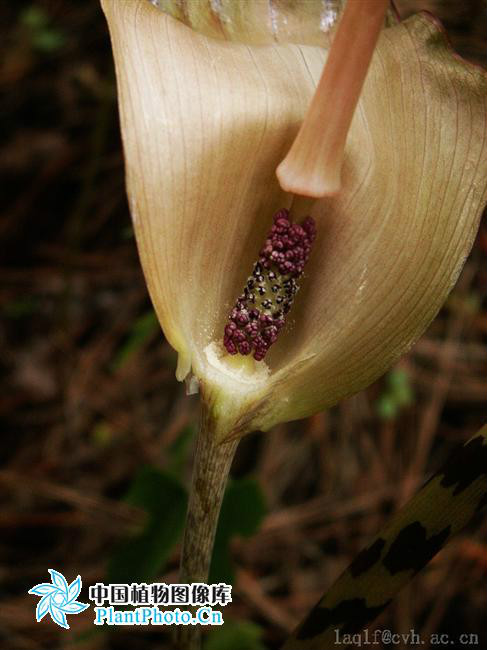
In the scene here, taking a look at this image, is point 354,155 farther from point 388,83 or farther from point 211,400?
point 211,400

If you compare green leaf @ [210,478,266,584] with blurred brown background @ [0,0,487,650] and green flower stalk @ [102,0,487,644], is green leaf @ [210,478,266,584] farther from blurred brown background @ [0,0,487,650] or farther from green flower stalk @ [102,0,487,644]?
green flower stalk @ [102,0,487,644]

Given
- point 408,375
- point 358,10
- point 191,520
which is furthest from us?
point 408,375

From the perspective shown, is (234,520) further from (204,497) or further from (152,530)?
(204,497)

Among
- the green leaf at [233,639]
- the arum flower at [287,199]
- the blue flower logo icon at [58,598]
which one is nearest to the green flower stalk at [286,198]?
the arum flower at [287,199]

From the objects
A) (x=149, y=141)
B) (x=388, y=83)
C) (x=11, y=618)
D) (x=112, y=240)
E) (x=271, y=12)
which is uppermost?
(x=112, y=240)

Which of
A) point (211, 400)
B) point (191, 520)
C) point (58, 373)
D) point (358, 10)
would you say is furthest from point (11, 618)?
point (358, 10)

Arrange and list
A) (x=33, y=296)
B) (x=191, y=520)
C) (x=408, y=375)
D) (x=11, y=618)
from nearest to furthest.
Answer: (x=191, y=520) < (x=11, y=618) < (x=408, y=375) < (x=33, y=296)

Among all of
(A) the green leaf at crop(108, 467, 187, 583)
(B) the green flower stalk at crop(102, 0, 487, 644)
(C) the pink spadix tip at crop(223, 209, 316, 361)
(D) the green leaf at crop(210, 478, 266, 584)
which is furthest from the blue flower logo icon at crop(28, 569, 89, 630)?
(C) the pink spadix tip at crop(223, 209, 316, 361)
